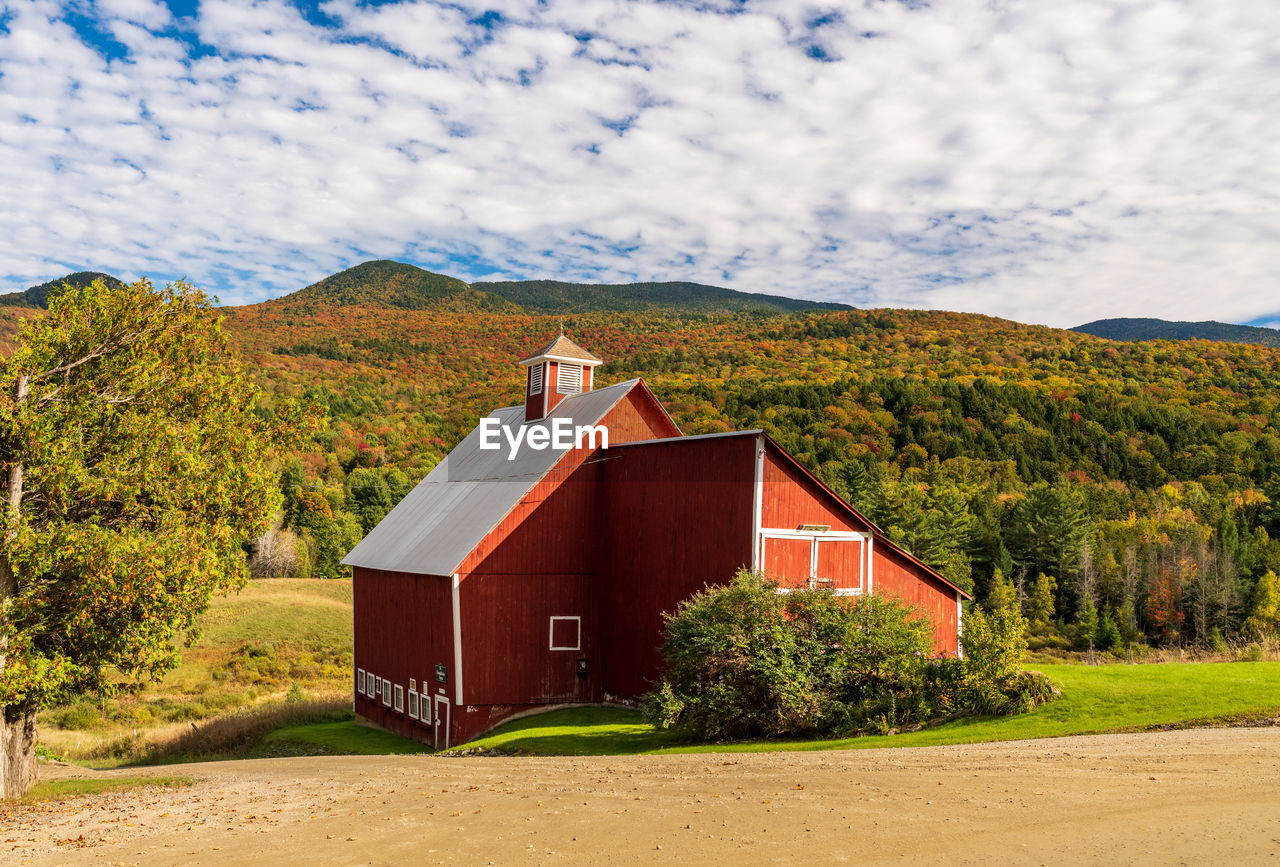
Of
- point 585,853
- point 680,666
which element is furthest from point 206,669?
point 585,853

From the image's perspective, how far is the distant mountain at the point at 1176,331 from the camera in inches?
6732

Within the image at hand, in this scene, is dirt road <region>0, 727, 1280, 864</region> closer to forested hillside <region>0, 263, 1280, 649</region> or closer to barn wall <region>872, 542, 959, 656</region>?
barn wall <region>872, 542, 959, 656</region>

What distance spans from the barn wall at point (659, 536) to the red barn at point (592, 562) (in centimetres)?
5

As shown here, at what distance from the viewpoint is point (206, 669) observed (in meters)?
44.3

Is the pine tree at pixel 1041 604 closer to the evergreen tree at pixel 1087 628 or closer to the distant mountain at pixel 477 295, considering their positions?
the evergreen tree at pixel 1087 628

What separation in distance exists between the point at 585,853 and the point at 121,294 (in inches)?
613

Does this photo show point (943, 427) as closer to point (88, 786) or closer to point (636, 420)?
point (636, 420)

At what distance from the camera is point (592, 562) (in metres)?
27.3

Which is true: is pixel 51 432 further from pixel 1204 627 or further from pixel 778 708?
pixel 1204 627

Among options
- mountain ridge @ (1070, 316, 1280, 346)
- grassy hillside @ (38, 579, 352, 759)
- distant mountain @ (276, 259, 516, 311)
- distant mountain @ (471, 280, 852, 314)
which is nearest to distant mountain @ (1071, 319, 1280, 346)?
mountain ridge @ (1070, 316, 1280, 346)

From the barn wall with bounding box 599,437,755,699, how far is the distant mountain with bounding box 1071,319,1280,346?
166 metres

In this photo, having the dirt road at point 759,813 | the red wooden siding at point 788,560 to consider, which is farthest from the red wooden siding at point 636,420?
the dirt road at point 759,813

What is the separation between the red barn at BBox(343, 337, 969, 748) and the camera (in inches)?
907

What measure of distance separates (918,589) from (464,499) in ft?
48.3
